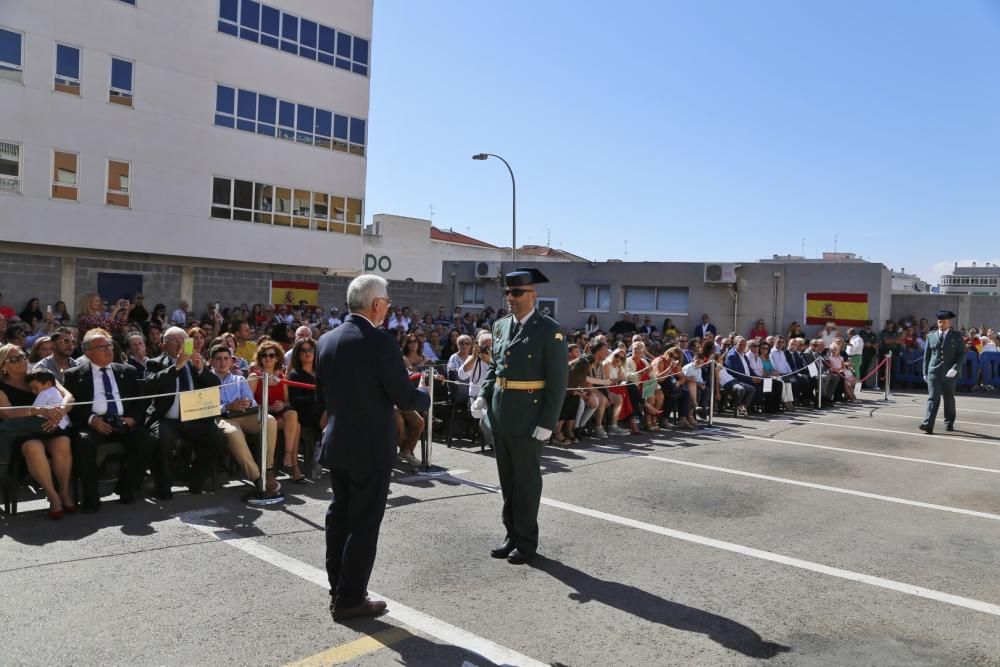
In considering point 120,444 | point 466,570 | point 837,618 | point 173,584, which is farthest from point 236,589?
point 837,618

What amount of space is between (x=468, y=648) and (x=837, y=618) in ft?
7.27

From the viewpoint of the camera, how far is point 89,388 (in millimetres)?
6816

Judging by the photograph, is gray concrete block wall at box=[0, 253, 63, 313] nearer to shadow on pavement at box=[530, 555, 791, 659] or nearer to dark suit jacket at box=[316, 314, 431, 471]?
dark suit jacket at box=[316, 314, 431, 471]

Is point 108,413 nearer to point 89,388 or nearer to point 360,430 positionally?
point 89,388

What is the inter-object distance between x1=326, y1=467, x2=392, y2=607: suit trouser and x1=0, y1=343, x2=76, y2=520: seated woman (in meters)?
3.25

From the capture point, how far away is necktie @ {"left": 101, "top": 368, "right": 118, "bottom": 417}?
6914 millimetres

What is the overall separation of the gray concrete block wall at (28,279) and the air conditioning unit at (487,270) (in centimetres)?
1539

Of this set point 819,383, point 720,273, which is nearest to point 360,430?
point 819,383

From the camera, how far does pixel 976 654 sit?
4.08 metres

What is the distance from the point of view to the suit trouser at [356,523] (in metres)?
4.28

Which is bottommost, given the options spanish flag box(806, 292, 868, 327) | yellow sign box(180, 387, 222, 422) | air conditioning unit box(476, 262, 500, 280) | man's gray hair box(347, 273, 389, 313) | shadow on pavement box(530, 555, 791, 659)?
shadow on pavement box(530, 555, 791, 659)

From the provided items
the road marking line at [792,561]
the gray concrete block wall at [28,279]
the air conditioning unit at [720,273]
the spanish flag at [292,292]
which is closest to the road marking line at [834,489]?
the road marking line at [792,561]

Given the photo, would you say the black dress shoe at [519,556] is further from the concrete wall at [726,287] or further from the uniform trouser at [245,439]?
the concrete wall at [726,287]

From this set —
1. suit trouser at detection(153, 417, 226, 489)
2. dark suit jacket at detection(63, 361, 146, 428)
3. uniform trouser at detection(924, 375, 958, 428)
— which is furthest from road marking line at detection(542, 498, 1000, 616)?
uniform trouser at detection(924, 375, 958, 428)
